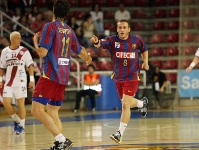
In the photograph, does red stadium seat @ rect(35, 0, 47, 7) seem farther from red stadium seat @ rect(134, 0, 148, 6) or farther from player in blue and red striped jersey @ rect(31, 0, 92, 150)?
player in blue and red striped jersey @ rect(31, 0, 92, 150)

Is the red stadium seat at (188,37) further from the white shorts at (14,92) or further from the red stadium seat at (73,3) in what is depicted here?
the white shorts at (14,92)

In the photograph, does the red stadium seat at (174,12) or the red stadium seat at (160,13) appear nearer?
the red stadium seat at (174,12)

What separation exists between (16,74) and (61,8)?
4.59 m

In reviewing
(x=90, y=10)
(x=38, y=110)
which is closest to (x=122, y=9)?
(x=90, y=10)

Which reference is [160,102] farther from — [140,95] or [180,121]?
[180,121]

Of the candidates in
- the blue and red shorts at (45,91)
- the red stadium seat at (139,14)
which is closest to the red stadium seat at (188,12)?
the red stadium seat at (139,14)

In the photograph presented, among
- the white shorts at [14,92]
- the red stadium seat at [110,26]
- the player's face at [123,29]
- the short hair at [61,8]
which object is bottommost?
the white shorts at [14,92]

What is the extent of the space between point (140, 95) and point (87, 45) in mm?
2916

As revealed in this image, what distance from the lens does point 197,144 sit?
34.0ft

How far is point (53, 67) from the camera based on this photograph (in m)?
9.28

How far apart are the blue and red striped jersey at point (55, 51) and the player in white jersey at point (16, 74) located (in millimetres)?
4059

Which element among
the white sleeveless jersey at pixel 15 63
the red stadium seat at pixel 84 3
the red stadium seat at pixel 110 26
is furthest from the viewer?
the red stadium seat at pixel 84 3

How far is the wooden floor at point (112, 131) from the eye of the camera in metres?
10.6

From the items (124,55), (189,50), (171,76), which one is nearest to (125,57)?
(124,55)
